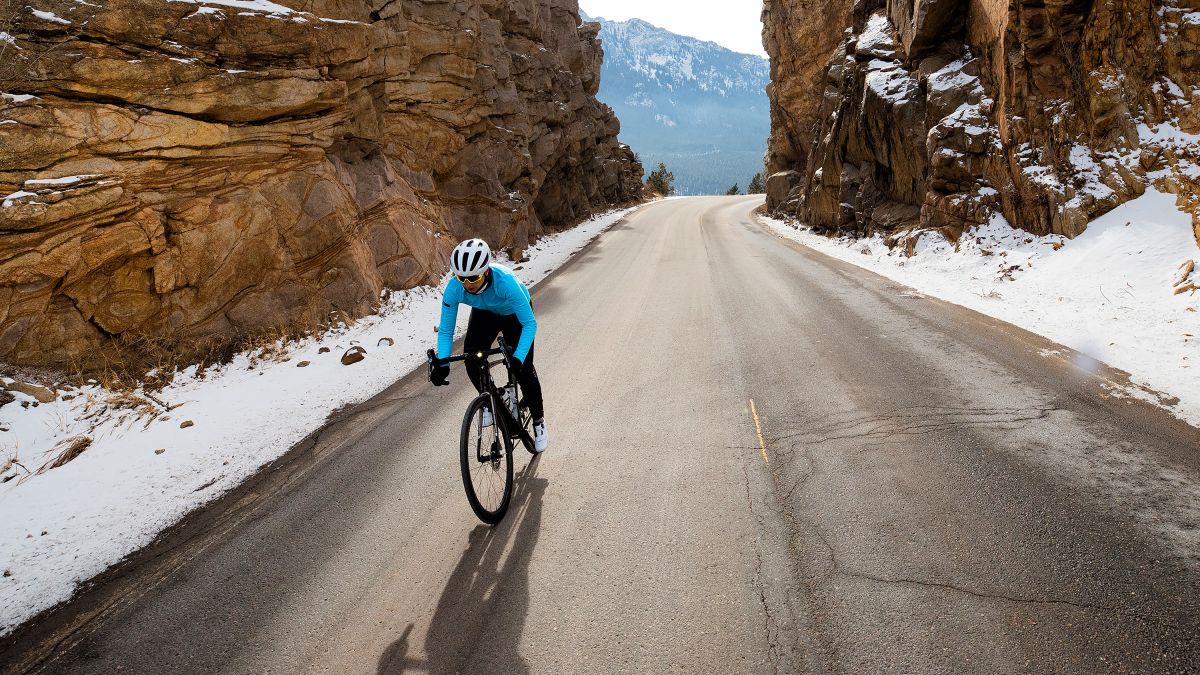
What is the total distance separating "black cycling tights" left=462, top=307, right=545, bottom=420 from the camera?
16.8ft

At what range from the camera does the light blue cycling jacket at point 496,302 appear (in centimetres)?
479

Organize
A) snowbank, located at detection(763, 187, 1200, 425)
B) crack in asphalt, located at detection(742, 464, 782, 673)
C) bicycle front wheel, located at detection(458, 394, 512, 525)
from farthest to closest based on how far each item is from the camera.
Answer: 1. snowbank, located at detection(763, 187, 1200, 425)
2. bicycle front wheel, located at detection(458, 394, 512, 525)
3. crack in asphalt, located at detection(742, 464, 782, 673)

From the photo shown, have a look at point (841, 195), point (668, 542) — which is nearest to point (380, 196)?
point (668, 542)

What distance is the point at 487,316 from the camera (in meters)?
5.18

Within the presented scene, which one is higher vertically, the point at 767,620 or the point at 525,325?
the point at 525,325

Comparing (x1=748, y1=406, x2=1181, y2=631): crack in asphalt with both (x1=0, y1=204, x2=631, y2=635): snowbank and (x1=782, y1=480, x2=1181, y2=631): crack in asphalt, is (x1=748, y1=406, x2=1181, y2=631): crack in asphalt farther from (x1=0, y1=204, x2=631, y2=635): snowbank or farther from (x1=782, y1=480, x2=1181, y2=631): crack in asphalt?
(x1=0, y1=204, x2=631, y2=635): snowbank

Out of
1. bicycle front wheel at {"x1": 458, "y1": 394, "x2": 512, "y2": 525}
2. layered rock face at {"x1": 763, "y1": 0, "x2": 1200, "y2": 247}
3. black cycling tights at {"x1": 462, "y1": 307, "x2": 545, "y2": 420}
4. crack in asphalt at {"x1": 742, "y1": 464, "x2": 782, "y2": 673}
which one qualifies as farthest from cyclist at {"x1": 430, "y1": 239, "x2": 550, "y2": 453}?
layered rock face at {"x1": 763, "y1": 0, "x2": 1200, "y2": 247}

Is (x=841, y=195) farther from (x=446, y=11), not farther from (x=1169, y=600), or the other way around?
(x=1169, y=600)

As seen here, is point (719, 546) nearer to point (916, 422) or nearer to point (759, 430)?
point (759, 430)

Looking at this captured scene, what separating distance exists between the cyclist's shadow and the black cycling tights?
1.08 meters

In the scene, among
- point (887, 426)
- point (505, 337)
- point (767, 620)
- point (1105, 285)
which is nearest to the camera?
point (767, 620)

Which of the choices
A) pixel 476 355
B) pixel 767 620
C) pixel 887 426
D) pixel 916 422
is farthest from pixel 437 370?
pixel 916 422

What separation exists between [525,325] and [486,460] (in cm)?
120

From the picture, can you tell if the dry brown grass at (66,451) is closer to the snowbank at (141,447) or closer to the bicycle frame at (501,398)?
the snowbank at (141,447)
